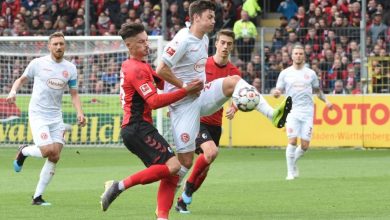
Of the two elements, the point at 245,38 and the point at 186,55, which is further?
the point at 245,38

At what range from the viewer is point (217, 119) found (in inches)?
567

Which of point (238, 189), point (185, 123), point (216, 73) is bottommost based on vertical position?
point (238, 189)

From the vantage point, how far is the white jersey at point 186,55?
39.2 feet

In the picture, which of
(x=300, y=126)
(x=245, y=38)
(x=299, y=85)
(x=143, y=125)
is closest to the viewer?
(x=143, y=125)

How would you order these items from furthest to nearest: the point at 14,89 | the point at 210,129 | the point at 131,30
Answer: the point at 14,89
the point at 210,129
the point at 131,30

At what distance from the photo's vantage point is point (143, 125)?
37.7 ft

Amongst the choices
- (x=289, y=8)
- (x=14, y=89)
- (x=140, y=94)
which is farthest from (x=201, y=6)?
(x=289, y=8)

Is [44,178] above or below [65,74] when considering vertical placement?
below

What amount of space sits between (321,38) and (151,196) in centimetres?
1328

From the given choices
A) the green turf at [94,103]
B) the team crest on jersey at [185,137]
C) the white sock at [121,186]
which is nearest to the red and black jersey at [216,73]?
the team crest on jersey at [185,137]

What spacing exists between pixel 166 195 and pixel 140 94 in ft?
3.78

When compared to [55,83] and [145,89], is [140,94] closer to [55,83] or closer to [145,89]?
[145,89]

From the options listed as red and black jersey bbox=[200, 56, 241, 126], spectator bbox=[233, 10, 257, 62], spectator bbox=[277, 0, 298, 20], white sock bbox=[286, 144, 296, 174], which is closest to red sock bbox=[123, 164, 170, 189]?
red and black jersey bbox=[200, 56, 241, 126]

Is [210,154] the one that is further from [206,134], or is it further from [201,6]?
[201,6]
